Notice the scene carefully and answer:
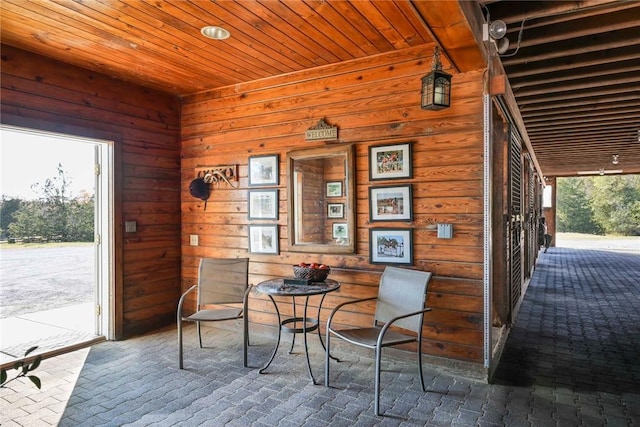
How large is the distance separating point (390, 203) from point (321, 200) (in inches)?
27.4

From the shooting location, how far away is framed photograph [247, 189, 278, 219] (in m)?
3.97

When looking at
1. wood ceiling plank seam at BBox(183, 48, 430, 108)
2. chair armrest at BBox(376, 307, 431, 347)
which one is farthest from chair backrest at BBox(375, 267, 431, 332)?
wood ceiling plank seam at BBox(183, 48, 430, 108)

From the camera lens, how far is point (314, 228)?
3.79 meters

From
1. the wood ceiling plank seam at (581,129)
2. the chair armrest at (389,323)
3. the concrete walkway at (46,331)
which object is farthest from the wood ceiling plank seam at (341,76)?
the wood ceiling plank seam at (581,129)

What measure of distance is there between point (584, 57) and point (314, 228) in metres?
2.86

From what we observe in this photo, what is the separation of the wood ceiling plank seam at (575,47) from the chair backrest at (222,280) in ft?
10.0

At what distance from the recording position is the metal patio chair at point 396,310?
2682mm

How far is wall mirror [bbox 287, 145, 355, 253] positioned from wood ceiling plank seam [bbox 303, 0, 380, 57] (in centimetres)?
82

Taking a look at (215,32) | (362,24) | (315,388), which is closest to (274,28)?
(215,32)

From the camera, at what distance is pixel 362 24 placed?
9.31ft

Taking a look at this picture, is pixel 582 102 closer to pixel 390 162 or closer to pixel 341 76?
pixel 390 162

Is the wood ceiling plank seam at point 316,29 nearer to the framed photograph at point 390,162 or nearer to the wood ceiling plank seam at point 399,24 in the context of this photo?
the wood ceiling plank seam at point 399,24

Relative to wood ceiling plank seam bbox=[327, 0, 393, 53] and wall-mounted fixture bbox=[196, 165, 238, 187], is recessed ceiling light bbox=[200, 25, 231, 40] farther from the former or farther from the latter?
wall-mounted fixture bbox=[196, 165, 238, 187]

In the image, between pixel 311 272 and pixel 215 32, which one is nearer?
pixel 215 32
